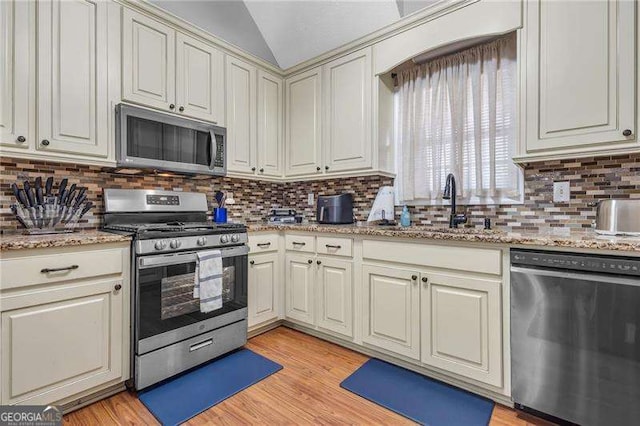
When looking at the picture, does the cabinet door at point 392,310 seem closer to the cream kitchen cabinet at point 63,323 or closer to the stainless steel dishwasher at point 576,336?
the stainless steel dishwasher at point 576,336

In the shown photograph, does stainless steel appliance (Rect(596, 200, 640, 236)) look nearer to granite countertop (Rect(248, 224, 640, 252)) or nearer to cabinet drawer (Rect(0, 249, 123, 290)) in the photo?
granite countertop (Rect(248, 224, 640, 252))

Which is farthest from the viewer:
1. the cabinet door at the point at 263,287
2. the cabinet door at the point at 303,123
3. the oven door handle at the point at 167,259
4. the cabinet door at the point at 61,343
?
the cabinet door at the point at 303,123

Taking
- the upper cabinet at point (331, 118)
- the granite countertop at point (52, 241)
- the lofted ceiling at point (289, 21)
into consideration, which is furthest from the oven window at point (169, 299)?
the lofted ceiling at point (289, 21)

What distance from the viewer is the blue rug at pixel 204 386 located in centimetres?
160

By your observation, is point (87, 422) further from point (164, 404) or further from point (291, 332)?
point (291, 332)

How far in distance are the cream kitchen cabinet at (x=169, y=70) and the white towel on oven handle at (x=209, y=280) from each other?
3.72ft

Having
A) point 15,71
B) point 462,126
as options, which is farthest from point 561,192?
point 15,71

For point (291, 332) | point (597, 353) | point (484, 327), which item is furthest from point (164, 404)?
point (597, 353)

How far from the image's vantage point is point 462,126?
A: 235cm

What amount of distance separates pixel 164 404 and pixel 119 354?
0.38 metres

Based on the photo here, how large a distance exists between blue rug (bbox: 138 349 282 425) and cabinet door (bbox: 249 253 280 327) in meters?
0.35

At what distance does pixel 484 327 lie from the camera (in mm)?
1658

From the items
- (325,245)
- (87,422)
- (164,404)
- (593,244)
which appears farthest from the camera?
(325,245)

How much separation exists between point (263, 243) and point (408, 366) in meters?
1.39
